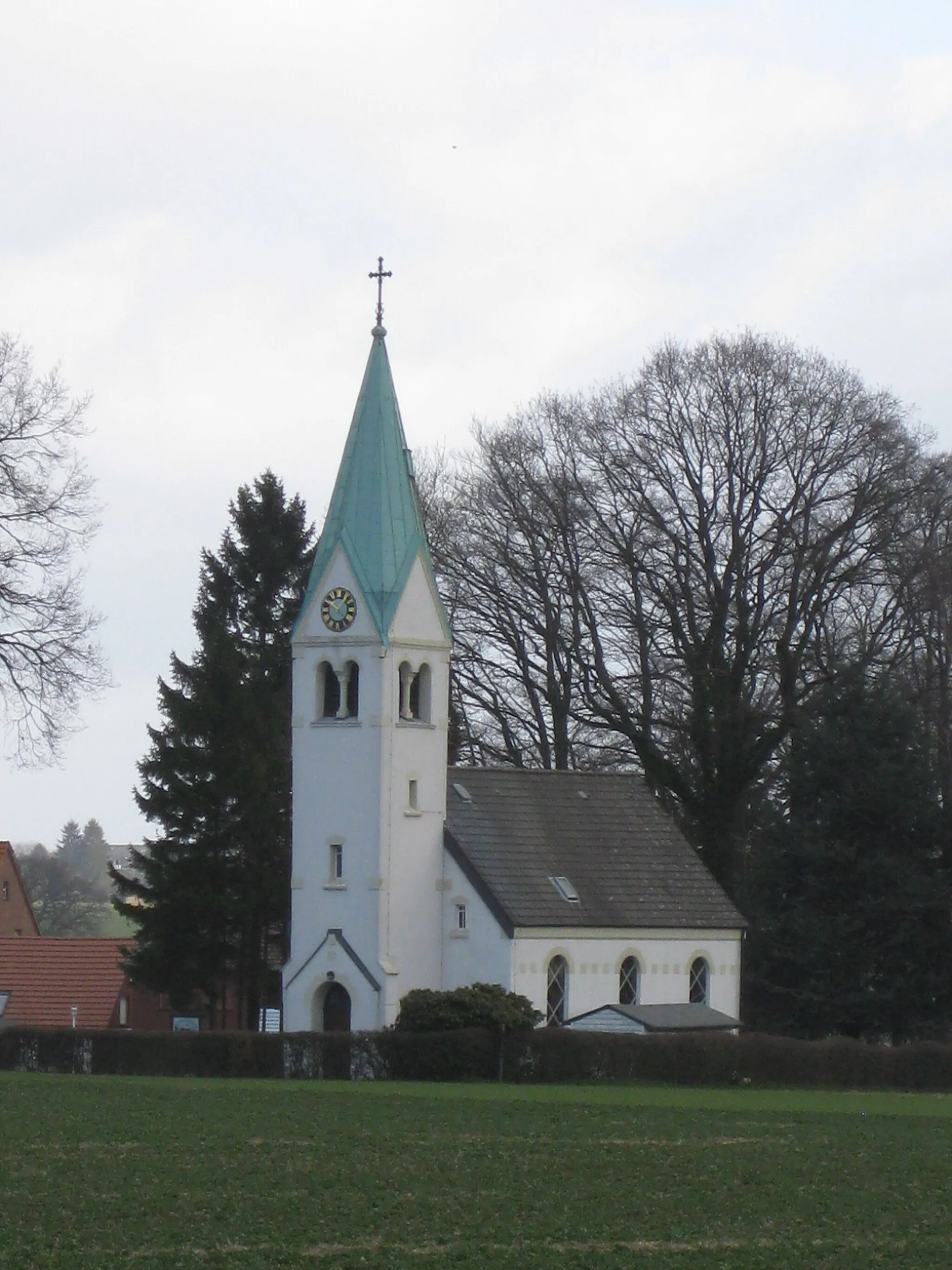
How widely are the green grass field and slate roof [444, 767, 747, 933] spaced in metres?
14.7

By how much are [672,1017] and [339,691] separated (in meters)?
10.8

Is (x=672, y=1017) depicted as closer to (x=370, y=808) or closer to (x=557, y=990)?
(x=557, y=990)

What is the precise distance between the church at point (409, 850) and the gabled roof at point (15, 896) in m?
37.4

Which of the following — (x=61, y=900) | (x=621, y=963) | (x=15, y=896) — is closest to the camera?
(x=621, y=963)

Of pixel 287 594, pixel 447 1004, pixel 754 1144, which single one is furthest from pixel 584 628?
pixel 754 1144

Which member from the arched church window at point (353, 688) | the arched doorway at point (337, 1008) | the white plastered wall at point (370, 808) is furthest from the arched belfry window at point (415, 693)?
the arched doorway at point (337, 1008)

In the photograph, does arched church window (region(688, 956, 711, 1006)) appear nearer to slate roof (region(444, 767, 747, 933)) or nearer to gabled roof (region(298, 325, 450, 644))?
slate roof (region(444, 767, 747, 933))

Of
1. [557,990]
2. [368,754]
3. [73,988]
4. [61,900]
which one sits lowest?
[73,988]

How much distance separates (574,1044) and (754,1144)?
1554cm

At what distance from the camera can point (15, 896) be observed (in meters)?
91.0

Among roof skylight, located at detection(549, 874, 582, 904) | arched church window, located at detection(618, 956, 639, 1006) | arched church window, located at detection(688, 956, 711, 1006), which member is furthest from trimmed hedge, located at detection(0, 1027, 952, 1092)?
arched church window, located at detection(688, 956, 711, 1006)

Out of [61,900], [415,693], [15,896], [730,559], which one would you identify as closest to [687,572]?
[730,559]

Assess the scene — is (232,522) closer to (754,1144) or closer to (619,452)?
(619,452)

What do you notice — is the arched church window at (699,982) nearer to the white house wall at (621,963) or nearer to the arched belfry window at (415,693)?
the white house wall at (621,963)
